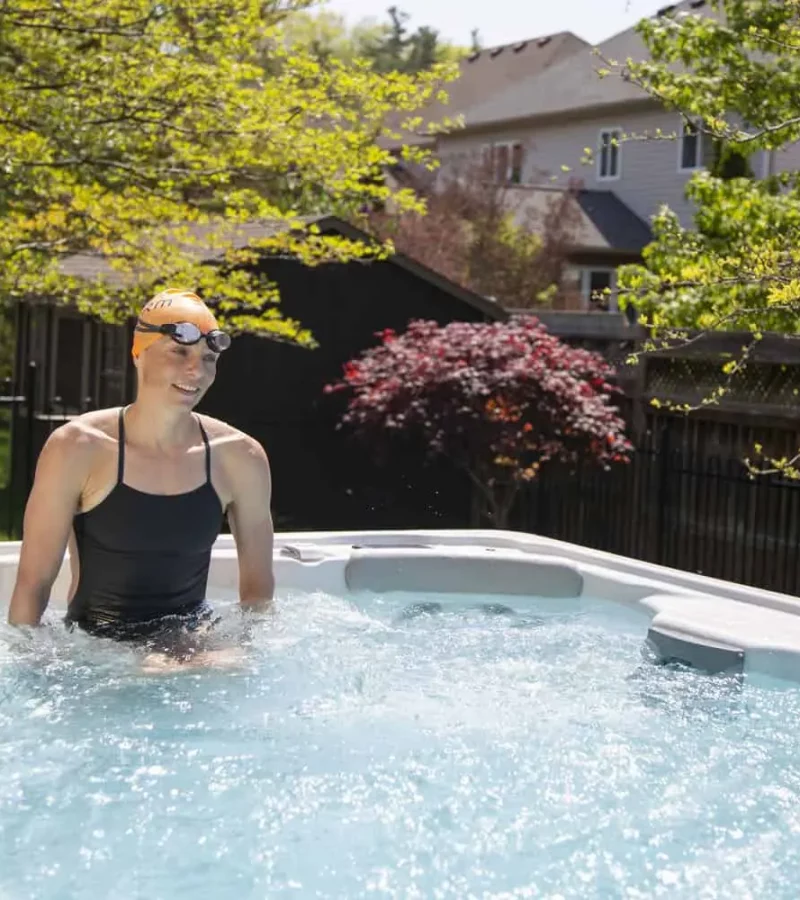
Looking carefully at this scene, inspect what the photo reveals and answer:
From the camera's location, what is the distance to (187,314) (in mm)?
4773

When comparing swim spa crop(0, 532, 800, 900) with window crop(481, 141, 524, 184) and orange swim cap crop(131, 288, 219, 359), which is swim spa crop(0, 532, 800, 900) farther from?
window crop(481, 141, 524, 184)

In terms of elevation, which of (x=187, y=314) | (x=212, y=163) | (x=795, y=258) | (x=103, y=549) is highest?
(x=212, y=163)

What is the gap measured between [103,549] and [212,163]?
472 centimetres

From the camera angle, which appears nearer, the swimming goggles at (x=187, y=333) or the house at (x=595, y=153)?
the swimming goggles at (x=187, y=333)

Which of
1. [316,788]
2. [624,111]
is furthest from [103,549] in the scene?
[624,111]

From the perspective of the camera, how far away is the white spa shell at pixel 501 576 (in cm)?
561

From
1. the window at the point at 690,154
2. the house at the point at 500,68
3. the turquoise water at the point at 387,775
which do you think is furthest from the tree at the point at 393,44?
the turquoise water at the point at 387,775

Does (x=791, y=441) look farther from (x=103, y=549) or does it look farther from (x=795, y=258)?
(x=103, y=549)

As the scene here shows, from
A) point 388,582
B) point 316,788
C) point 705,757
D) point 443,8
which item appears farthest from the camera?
point 443,8

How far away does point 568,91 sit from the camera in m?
27.3

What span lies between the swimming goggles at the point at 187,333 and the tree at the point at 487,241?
54.4 feet

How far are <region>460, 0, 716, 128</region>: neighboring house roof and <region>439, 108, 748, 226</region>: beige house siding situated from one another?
0.37 meters

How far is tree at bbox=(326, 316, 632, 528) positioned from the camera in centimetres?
958

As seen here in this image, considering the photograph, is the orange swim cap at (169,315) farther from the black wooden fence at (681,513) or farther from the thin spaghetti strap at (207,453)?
the black wooden fence at (681,513)
